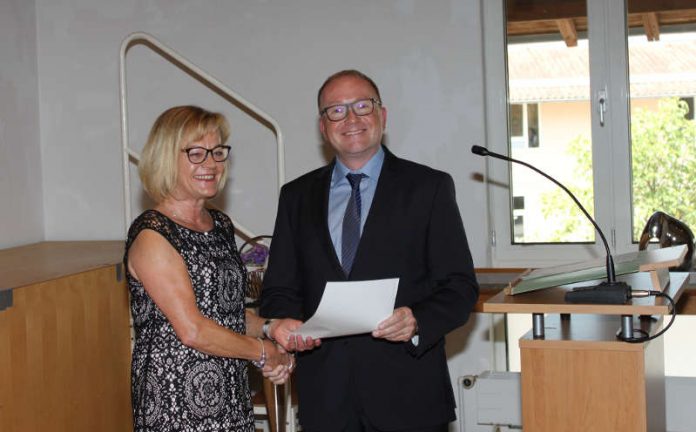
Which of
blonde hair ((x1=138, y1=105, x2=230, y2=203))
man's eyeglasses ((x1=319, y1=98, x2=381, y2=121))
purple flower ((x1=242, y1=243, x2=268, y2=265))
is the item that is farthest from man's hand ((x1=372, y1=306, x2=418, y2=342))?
purple flower ((x1=242, y1=243, x2=268, y2=265))

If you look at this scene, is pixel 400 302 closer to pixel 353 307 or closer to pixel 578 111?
pixel 353 307

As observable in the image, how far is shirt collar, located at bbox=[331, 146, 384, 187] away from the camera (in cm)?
256

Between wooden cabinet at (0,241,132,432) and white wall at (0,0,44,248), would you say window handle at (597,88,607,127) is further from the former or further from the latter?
white wall at (0,0,44,248)

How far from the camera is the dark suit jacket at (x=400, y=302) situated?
2.38 meters

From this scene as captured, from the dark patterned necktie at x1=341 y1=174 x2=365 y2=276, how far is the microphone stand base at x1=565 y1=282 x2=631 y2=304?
1.80 ft

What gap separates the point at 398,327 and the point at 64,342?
1512 mm

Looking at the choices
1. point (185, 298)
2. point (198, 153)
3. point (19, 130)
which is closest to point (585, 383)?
point (185, 298)

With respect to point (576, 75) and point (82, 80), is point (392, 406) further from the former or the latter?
point (82, 80)

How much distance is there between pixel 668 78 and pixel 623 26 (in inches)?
12.0

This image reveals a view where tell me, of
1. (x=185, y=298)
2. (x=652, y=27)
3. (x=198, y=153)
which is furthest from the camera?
(x=652, y=27)

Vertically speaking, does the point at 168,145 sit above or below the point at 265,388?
above

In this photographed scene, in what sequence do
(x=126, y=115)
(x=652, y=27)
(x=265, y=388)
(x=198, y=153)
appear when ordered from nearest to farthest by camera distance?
(x=198, y=153), (x=265, y=388), (x=126, y=115), (x=652, y=27)

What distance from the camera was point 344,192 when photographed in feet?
8.50

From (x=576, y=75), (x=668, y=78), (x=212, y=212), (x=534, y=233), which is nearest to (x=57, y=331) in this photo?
(x=212, y=212)
